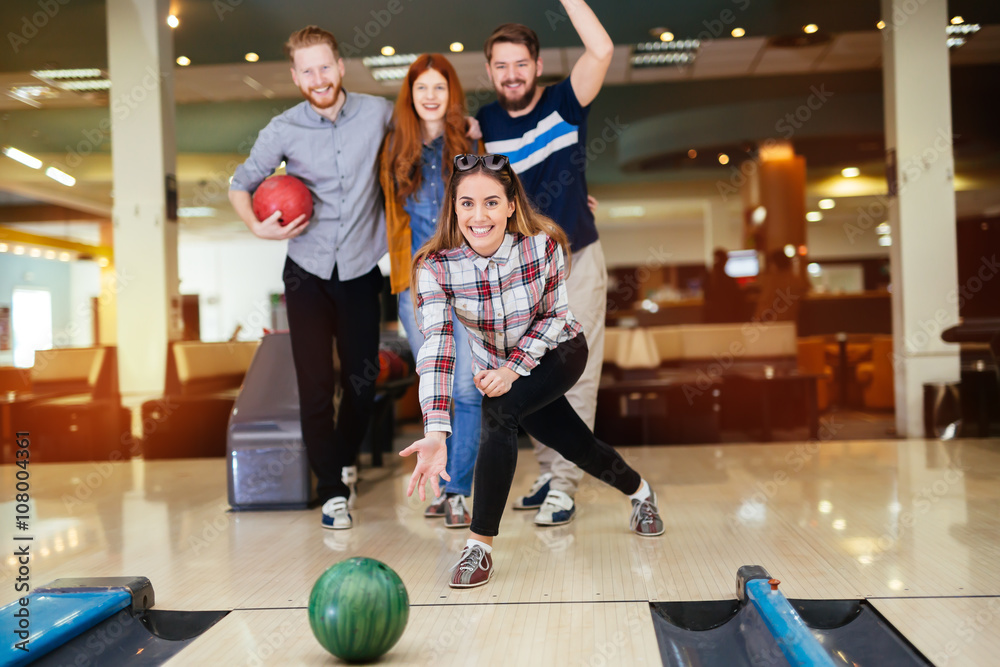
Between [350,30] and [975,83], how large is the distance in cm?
436

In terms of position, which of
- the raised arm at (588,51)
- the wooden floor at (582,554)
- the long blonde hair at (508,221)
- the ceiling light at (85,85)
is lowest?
the wooden floor at (582,554)

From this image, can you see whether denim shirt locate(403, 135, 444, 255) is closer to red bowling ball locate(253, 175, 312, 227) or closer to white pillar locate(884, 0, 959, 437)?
red bowling ball locate(253, 175, 312, 227)

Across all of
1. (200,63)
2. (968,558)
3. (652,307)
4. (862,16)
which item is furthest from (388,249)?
(652,307)

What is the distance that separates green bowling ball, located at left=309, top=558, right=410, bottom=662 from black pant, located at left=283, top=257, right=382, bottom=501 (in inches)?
45.3

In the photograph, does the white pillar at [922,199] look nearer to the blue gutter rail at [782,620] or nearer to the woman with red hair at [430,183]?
the woman with red hair at [430,183]

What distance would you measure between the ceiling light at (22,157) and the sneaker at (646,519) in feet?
13.6

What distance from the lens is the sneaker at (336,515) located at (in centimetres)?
244

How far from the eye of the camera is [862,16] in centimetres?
464

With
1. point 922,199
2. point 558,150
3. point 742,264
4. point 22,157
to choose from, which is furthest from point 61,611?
point 742,264

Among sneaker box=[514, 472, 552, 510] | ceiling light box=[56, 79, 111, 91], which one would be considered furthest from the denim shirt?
ceiling light box=[56, 79, 111, 91]

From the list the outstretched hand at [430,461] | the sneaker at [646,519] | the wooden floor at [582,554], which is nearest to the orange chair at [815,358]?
the wooden floor at [582,554]

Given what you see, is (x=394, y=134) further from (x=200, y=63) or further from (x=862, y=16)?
(x=862, y=16)

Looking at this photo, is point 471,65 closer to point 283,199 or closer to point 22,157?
point 22,157

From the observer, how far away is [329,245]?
249cm
